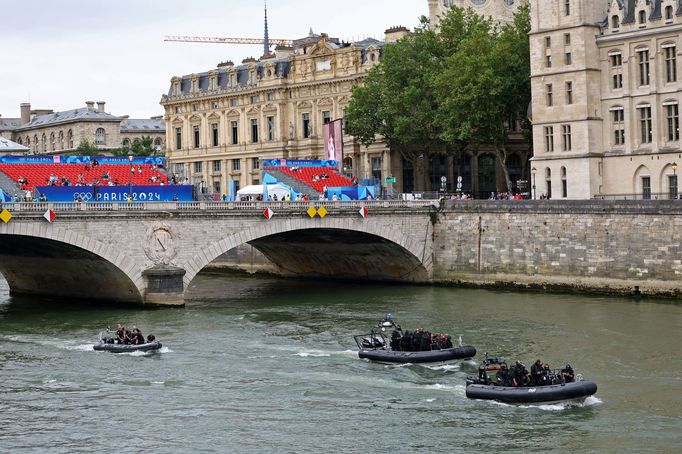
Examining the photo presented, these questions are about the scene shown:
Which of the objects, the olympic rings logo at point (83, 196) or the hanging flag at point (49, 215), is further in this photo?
the olympic rings logo at point (83, 196)

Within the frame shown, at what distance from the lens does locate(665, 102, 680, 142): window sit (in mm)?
87562

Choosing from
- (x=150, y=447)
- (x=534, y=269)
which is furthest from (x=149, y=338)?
(x=534, y=269)

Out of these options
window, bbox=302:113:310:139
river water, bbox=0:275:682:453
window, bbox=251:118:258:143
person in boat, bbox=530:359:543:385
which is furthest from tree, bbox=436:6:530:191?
person in boat, bbox=530:359:543:385

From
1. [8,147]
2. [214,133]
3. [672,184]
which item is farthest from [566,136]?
[8,147]

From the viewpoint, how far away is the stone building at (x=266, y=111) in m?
127

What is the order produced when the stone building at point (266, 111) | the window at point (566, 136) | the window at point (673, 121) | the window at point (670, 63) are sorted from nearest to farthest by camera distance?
the window at point (670, 63), the window at point (673, 121), the window at point (566, 136), the stone building at point (266, 111)

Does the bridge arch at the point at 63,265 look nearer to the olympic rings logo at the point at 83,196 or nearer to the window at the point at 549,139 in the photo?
the olympic rings logo at the point at 83,196

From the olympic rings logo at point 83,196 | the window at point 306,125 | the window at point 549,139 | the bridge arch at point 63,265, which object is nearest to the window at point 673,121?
the window at point 549,139

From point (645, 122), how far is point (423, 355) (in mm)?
39313

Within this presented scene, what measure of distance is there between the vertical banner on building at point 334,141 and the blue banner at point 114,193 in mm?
22926

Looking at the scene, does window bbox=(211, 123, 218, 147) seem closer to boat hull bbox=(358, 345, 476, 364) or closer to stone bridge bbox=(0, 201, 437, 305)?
stone bridge bbox=(0, 201, 437, 305)

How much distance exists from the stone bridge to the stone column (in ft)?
0.19

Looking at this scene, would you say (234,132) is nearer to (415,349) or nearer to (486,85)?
(486,85)

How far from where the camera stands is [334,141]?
107 m
